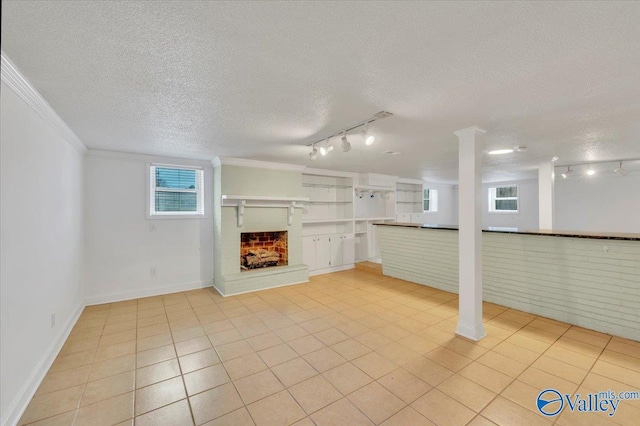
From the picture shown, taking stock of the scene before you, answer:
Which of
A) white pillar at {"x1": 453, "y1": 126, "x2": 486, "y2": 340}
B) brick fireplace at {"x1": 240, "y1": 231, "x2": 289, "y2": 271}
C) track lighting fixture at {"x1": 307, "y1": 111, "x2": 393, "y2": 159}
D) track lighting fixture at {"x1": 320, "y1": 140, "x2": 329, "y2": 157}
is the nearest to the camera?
track lighting fixture at {"x1": 307, "y1": 111, "x2": 393, "y2": 159}

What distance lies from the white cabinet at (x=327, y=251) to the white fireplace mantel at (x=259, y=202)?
36.1 inches

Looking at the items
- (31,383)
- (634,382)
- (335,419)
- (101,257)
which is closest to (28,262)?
(31,383)

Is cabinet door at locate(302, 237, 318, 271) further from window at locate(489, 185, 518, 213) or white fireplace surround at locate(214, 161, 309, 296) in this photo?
window at locate(489, 185, 518, 213)

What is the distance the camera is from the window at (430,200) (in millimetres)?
9402

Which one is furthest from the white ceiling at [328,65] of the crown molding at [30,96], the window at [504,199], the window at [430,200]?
the window at [430,200]

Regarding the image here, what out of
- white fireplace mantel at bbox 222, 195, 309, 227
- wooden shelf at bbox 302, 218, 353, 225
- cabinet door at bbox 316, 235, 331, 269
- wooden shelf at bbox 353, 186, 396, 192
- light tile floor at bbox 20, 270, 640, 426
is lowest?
light tile floor at bbox 20, 270, 640, 426

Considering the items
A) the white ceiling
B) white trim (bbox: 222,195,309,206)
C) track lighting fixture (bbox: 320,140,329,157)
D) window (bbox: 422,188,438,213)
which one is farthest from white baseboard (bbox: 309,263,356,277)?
window (bbox: 422,188,438,213)

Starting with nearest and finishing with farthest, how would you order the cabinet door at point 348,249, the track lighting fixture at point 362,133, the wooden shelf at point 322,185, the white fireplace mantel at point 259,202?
the track lighting fixture at point 362,133 < the white fireplace mantel at point 259,202 < the wooden shelf at point 322,185 < the cabinet door at point 348,249

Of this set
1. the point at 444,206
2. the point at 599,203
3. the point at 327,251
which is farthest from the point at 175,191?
the point at 599,203

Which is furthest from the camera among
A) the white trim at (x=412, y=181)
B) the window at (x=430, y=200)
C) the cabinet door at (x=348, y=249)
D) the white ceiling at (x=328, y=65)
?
the window at (x=430, y=200)

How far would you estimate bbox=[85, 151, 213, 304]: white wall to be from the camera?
13.8 feet

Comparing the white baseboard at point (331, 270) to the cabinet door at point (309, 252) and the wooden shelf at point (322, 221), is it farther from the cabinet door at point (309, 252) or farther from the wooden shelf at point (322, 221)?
the wooden shelf at point (322, 221)

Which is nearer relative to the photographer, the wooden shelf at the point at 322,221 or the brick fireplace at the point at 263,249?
the brick fireplace at the point at 263,249

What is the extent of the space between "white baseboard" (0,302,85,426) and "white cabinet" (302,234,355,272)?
3884mm
